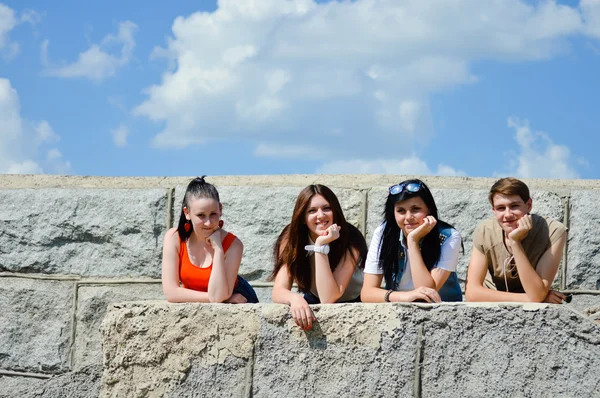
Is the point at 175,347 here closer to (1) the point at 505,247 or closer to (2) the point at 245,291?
(2) the point at 245,291

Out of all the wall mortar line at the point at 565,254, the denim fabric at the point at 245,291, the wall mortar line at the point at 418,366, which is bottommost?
the wall mortar line at the point at 418,366

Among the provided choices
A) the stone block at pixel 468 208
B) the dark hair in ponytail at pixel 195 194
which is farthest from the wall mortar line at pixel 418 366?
the stone block at pixel 468 208

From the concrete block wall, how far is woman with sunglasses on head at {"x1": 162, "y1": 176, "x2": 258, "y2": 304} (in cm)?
136

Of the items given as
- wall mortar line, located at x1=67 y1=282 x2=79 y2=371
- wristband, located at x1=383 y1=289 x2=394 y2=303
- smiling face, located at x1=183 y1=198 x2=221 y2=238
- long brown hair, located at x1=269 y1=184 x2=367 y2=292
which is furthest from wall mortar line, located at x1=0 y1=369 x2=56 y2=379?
wristband, located at x1=383 y1=289 x2=394 y2=303

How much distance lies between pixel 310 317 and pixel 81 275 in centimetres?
305

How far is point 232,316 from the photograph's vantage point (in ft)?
14.2

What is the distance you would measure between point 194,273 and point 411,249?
125cm

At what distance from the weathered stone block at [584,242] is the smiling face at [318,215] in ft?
6.70

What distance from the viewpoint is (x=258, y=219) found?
6.23 metres

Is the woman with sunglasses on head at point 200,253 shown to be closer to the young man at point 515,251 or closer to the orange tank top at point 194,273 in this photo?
the orange tank top at point 194,273

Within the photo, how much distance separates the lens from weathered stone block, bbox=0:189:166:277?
6473 millimetres

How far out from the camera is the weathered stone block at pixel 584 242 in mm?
5816

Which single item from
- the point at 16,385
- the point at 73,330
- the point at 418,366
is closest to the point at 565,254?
the point at 418,366

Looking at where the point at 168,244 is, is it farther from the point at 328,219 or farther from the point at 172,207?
the point at 172,207
